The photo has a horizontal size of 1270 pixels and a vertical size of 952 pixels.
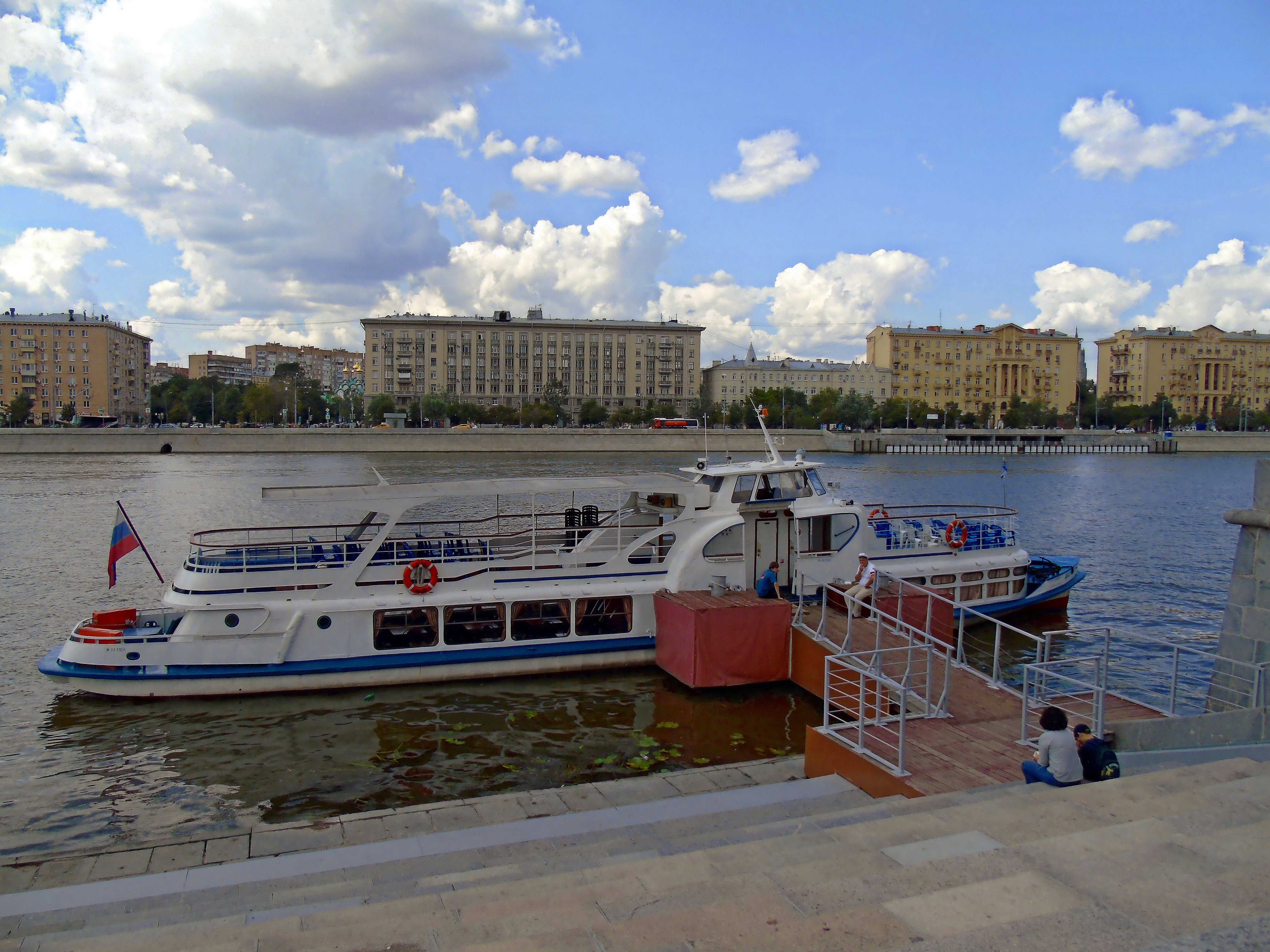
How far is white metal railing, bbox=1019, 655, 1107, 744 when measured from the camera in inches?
340

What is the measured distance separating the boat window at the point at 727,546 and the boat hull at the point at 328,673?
7.11ft

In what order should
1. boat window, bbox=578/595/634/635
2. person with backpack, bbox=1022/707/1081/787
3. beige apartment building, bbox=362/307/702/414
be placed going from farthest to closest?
beige apartment building, bbox=362/307/702/414, boat window, bbox=578/595/634/635, person with backpack, bbox=1022/707/1081/787

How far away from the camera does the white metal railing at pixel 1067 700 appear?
8.63 meters

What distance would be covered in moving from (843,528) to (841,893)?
13.3 m

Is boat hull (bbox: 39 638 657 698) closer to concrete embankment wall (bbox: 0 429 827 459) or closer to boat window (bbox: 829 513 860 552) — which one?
boat window (bbox: 829 513 860 552)

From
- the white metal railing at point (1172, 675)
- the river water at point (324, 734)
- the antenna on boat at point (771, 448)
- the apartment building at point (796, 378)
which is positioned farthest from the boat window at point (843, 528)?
the apartment building at point (796, 378)

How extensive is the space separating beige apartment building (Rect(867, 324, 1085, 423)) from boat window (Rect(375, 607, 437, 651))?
529 feet

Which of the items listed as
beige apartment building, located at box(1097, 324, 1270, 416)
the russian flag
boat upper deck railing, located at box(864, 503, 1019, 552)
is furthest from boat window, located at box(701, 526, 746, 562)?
beige apartment building, located at box(1097, 324, 1270, 416)

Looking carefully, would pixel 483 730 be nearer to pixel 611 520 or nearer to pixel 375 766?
pixel 375 766

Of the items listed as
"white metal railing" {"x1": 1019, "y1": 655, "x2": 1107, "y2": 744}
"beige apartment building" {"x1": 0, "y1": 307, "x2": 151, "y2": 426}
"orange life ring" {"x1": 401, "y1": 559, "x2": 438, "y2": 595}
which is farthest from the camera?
"beige apartment building" {"x1": 0, "y1": 307, "x2": 151, "y2": 426}

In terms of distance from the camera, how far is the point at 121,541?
1530cm

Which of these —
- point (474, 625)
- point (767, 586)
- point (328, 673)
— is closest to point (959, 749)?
point (767, 586)

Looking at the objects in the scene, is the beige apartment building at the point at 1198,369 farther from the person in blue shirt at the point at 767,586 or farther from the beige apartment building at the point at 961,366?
the person in blue shirt at the point at 767,586

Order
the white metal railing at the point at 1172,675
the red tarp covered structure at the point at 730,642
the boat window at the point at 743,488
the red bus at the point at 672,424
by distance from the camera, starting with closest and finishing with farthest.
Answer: the white metal railing at the point at 1172,675 → the red tarp covered structure at the point at 730,642 → the boat window at the point at 743,488 → the red bus at the point at 672,424
